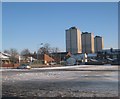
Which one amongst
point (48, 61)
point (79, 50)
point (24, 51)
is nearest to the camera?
point (48, 61)

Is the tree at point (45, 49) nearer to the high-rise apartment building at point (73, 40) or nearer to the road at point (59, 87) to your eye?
the high-rise apartment building at point (73, 40)

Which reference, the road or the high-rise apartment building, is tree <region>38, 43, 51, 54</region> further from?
the road

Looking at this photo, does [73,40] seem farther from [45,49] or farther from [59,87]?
[59,87]

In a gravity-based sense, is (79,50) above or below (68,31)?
below

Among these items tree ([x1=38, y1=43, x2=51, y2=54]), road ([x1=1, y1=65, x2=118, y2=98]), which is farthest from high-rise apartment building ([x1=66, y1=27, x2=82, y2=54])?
road ([x1=1, y1=65, x2=118, y2=98])

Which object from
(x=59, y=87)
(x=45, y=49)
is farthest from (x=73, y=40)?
(x=59, y=87)

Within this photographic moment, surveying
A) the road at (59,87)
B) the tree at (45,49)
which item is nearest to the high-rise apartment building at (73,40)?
the tree at (45,49)

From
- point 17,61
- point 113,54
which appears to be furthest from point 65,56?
point 17,61

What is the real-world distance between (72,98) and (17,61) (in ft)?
296

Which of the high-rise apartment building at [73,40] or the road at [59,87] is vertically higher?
the high-rise apartment building at [73,40]

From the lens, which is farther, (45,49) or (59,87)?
(45,49)

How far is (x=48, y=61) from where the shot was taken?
121750 mm

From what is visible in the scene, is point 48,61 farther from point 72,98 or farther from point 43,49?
point 72,98

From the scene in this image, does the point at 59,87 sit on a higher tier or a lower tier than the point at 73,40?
lower
